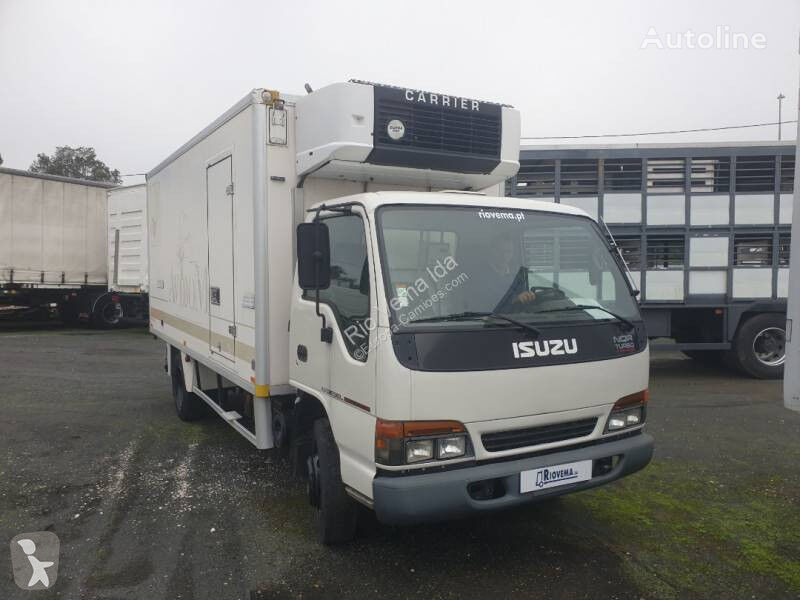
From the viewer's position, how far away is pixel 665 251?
27.8ft

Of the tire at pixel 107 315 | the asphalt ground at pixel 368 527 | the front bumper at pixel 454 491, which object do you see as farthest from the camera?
the tire at pixel 107 315

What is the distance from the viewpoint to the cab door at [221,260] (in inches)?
188

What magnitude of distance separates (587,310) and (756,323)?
6.45m

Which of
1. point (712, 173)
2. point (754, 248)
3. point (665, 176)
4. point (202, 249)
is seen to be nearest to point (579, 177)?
point (665, 176)

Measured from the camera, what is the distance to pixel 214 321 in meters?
5.29

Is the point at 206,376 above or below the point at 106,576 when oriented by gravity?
above

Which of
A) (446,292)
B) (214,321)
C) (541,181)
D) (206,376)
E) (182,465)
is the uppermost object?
(541,181)

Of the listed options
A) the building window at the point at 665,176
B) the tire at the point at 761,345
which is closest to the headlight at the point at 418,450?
the building window at the point at 665,176

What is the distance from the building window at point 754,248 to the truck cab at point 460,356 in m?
5.52

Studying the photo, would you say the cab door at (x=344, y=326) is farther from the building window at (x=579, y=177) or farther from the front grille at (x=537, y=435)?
the building window at (x=579, y=177)

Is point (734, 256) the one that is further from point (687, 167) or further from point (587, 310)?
point (587, 310)

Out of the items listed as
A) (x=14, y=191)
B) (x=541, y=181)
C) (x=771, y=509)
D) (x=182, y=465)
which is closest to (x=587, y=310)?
(x=771, y=509)

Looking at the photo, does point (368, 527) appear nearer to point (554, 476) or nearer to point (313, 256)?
point (554, 476)

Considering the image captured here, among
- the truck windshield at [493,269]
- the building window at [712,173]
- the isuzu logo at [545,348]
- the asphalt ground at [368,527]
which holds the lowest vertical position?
the asphalt ground at [368,527]
